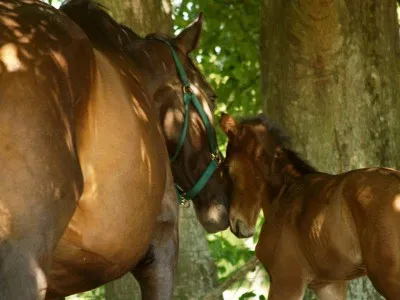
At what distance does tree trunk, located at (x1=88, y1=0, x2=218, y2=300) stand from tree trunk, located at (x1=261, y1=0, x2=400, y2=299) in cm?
110

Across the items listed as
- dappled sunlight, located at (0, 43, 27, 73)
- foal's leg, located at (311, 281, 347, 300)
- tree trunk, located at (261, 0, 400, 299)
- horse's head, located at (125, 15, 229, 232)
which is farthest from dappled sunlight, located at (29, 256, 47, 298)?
tree trunk, located at (261, 0, 400, 299)

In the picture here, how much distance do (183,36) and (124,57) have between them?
0.74 m

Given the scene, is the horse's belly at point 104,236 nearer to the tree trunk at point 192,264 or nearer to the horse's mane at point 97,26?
the horse's mane at point 97,26

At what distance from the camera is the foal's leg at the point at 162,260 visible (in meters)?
4.27

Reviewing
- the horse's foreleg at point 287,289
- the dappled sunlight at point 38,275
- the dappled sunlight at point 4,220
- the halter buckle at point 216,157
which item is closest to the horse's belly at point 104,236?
the dappled sunlight at point 38,275

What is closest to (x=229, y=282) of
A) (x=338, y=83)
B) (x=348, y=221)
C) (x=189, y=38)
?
(x=348, y=221)

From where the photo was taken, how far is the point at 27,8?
3.46 meters

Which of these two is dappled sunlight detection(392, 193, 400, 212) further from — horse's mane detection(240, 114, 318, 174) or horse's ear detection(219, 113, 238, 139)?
horse's ear detection(219, 113, 238, 139)

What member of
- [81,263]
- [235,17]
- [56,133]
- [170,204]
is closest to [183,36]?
[170,204]

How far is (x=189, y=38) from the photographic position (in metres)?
4.97

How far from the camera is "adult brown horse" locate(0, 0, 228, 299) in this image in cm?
294

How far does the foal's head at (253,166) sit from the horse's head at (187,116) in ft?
8.46

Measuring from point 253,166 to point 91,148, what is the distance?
471 centimetres

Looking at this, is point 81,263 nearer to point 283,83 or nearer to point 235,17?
point 283,83
